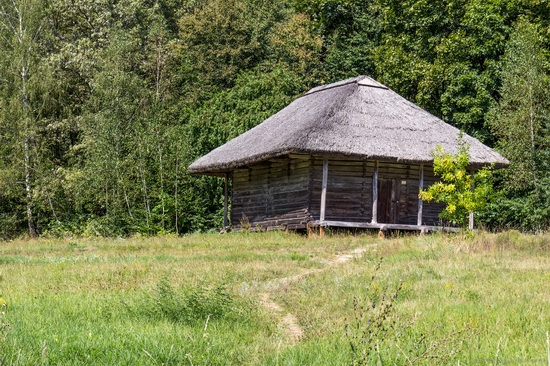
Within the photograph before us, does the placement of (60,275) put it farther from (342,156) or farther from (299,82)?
(299,82)

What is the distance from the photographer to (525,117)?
96.6ft

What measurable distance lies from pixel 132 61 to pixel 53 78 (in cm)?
544

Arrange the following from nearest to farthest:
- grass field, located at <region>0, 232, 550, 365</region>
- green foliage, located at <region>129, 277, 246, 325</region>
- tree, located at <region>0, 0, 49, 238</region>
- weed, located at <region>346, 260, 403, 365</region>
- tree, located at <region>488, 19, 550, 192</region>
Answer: weed, located at <region>346, 260, 403, 365</region>
grass field, located at <region>0, 232, 550, 365</region>
green foliage, located at <region>129, 277, 246, 325</region>
tree, located at <region>488, 19, 550, 192</region>
tree, located at <region>0, 0, 49, 238</region>

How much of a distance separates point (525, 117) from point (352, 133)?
357 inches

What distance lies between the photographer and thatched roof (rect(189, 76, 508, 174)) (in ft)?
76.5

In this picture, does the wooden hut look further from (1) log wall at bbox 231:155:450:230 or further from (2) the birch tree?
(2) the birch tree

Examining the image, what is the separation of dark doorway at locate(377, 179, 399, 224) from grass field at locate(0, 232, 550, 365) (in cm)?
781

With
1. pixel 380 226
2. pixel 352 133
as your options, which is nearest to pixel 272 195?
pixel 352 133

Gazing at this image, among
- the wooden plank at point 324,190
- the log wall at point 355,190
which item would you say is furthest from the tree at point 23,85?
the wooden plank at point 324,190

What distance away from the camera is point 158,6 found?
136 feet

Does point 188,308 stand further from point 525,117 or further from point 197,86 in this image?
point 197,86

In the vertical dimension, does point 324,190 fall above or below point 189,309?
above

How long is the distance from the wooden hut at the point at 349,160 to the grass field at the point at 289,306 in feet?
19.4

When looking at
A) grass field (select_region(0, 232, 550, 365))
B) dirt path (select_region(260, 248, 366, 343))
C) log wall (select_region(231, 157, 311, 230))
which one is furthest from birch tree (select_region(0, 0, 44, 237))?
dirt path (select_region(260, 248, 366, 343))
